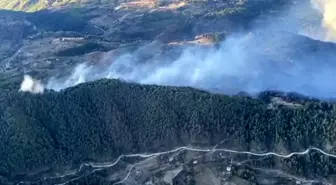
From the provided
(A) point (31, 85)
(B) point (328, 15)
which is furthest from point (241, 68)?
(B) point (328, 15)

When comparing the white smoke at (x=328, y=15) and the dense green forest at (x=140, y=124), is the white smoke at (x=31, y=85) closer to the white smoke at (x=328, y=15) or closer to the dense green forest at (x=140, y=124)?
the dense green forest at (x=140, y=124)

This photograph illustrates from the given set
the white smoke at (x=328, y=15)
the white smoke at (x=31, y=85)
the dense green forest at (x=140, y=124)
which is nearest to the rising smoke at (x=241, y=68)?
the white smoke at (x=31, y=85)

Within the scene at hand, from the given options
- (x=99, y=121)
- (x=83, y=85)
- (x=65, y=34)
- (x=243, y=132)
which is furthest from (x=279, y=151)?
(x=65, y=34)

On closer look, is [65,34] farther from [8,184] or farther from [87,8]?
[8,184]

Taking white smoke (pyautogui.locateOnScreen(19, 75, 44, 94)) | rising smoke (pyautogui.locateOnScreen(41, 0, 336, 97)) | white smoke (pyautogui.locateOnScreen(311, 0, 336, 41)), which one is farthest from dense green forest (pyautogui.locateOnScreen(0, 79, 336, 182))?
white smoke (pyautogui.locateOnScreen(311, 0, 336, 41))

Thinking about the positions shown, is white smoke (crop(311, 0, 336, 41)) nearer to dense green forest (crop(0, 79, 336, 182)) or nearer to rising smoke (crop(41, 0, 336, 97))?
rising smoke (crop(41, 0, 336, 97))

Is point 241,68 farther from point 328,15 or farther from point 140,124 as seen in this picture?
point 328,15

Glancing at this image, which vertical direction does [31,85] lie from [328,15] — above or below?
below
